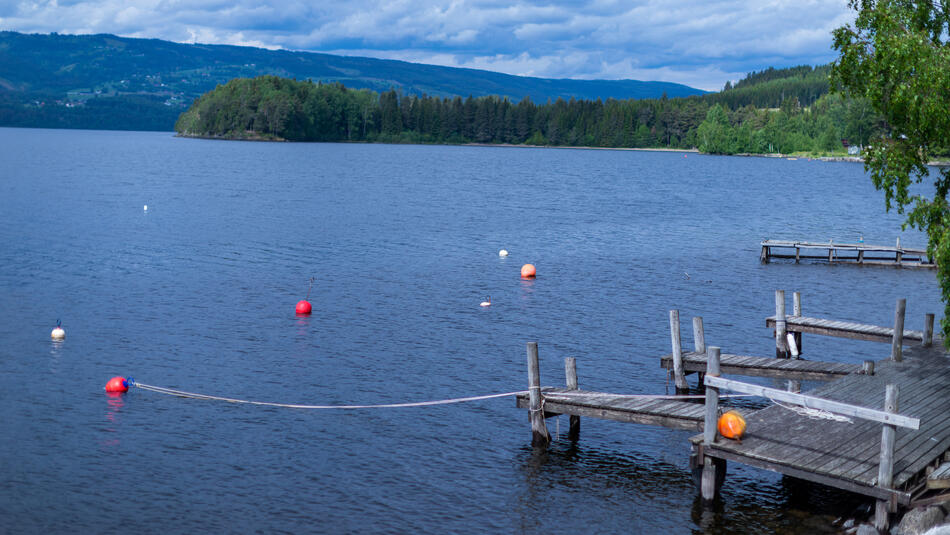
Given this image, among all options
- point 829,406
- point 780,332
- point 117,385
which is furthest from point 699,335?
point 117,385

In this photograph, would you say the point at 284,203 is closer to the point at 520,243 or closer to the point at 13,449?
the point at 520,243

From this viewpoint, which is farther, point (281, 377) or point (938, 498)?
point (281, 377)

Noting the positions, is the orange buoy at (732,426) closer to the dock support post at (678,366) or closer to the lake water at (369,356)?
the lake water at (369,356)

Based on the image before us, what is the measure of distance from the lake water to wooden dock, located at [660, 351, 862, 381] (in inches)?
73.9

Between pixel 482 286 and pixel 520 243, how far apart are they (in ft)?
60.5

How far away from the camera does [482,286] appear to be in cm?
4747

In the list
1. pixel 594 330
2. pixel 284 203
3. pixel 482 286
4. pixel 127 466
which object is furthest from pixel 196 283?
pixel 284 203

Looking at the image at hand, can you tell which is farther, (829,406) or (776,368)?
(776,368)

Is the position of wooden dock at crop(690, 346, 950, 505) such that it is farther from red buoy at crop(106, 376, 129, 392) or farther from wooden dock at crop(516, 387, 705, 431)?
red buoy at crop(106, 376, 129, 392)

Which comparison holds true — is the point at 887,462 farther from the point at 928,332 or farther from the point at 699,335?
the point at 928,332

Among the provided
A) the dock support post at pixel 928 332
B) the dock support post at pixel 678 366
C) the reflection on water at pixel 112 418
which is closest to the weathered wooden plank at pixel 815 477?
the dock support post at pixel 678 366

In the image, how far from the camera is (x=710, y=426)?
1897cm

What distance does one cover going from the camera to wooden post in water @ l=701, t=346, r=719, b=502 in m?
A: 18.8

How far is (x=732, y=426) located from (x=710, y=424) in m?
0.51
